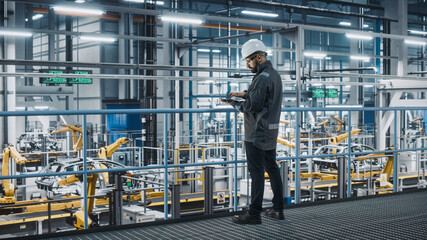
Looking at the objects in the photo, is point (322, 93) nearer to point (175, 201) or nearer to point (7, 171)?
point (7, 171)

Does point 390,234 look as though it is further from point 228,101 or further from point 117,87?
point 117,87

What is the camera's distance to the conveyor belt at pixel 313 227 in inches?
162

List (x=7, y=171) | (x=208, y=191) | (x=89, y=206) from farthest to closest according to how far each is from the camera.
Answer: (x=7, y=171), (x=89, y=206), (x=208, y=191)

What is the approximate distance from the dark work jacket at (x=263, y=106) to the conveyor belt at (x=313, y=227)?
78cm

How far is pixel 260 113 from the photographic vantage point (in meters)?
4.19

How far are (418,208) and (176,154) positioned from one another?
6.74m

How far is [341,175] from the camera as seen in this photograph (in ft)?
21.2

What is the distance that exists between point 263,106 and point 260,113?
0.22ft

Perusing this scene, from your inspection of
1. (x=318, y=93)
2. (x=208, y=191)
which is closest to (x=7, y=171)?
(x=208, y=191)

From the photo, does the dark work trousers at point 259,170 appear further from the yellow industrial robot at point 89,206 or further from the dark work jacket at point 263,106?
the yellow industrial robot at point 89,206

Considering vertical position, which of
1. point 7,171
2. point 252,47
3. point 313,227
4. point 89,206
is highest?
point 252,47

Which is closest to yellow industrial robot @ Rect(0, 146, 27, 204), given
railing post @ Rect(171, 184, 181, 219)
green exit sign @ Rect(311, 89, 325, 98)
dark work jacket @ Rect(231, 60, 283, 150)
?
railing post @ Rect(171, 184, 181, 219)

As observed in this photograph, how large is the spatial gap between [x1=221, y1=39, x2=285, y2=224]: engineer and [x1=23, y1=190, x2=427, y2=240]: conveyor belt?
35 cm

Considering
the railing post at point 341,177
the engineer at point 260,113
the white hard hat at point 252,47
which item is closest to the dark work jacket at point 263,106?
the engineer at point 260,113
